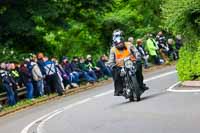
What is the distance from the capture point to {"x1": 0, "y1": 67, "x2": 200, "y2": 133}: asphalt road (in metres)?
13.7

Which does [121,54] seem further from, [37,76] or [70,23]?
[70,23]

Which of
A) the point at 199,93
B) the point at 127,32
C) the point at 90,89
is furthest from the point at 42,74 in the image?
the point at 127,32

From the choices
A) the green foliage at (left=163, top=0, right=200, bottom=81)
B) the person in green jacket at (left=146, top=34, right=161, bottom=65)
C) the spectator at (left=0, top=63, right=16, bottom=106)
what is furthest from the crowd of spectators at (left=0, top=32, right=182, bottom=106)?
the green foliage at (left=163, top=0, right=200, bottom=81)

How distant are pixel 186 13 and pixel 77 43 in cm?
2152

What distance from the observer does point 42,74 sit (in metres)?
28.0

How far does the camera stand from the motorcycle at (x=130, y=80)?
62.7 ft

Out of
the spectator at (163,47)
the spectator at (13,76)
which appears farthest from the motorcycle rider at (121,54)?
the spectator at (163,47)

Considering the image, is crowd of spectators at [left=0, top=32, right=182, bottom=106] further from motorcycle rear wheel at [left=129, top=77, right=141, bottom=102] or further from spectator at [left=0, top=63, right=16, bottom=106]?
motorcycle rear wheel at [left=129, top=77, right=141, bottom=102]

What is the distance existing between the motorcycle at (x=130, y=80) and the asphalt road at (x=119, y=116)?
25cm

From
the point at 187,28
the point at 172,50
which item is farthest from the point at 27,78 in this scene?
the point at 172,50

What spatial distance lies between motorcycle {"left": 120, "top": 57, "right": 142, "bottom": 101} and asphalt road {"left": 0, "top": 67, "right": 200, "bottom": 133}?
0.84ft

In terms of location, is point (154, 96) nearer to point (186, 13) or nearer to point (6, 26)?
point (186, 13)

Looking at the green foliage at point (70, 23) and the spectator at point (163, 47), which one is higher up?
the green foliage at point (70, 23)

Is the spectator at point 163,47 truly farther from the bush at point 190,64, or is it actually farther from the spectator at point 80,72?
the bush at point 190,64
